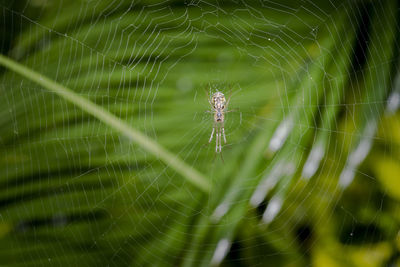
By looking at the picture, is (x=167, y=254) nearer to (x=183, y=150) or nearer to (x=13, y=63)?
(x=183, y=150)

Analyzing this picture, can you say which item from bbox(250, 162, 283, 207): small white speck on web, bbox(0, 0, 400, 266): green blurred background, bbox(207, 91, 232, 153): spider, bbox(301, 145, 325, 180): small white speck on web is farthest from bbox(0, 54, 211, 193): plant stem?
bbox(207, 91, 232, 153): spider

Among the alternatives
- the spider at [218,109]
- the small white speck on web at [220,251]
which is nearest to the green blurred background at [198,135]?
the small white speck on web at [220,251]

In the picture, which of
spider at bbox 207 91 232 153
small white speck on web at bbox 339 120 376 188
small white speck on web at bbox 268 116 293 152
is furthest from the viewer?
spider at bbox 207 91 232 153

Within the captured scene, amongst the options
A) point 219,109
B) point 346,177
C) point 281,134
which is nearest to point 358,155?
point 346,177

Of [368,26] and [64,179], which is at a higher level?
[368,26]

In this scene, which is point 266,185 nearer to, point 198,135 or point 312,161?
point 312,161

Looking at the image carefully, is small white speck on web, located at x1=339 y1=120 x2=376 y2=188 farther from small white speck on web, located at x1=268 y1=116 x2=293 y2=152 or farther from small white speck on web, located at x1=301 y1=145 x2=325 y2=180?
small white speck on web, located at x1=268 y1=116 x2=293 y2=152

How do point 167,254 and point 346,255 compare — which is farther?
point 167,254

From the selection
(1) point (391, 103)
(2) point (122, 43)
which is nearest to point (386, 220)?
(1) point (391, 103)
